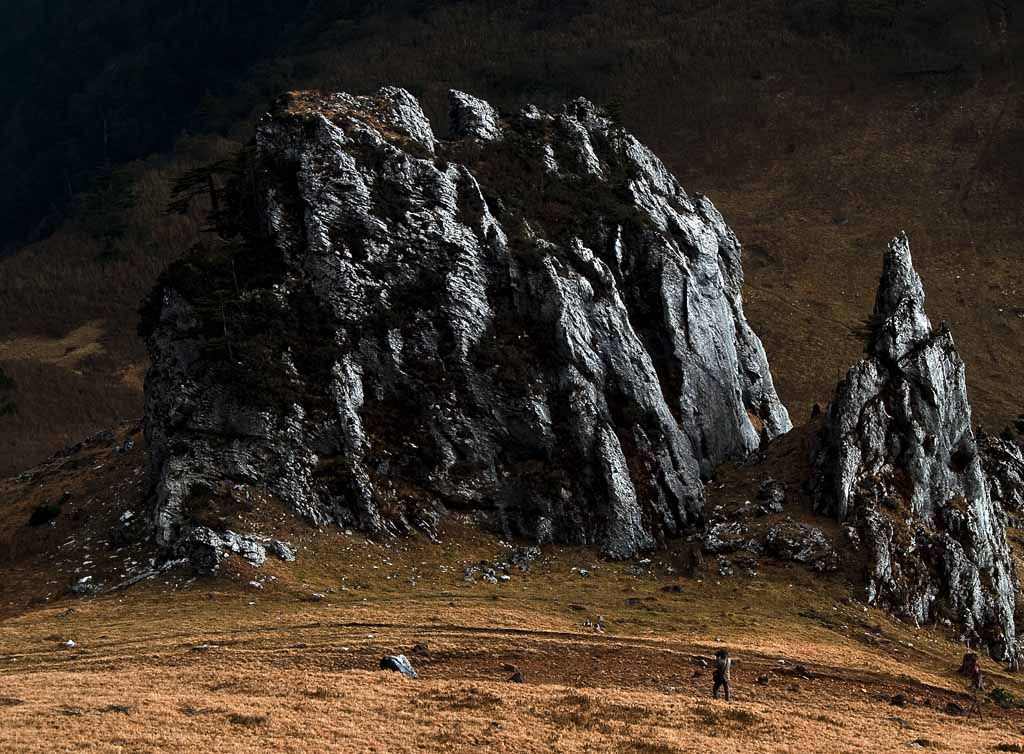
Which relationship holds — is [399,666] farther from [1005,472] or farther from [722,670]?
[1005,472]

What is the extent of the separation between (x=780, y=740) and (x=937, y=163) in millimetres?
129962

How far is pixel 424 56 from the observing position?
192 metres

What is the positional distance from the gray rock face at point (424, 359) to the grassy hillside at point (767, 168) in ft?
101

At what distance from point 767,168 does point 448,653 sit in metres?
120

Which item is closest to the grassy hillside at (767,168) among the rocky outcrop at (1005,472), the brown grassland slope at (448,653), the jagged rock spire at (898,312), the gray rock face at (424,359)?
the rocky outcrop at (1005,472)

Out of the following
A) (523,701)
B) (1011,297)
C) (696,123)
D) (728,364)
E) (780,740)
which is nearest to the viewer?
(780,740)

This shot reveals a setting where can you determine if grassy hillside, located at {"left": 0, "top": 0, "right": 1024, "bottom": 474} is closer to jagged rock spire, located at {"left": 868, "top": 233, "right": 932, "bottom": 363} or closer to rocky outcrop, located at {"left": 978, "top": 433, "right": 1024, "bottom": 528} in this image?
rocky outcrop, located at {"left": 978, "top": 433, "right": 1024, "bottom": 528}

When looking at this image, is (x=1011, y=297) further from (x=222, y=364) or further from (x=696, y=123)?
(x=222, y=364)

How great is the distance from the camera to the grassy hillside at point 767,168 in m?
109

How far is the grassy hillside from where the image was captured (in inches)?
4299

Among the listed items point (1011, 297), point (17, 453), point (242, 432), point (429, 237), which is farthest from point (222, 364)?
point (1011, 297)

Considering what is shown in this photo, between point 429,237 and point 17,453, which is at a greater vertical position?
point 429,237

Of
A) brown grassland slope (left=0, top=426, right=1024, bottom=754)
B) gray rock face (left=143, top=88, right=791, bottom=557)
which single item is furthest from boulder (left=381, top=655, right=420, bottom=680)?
gray rock face (left=143, top=88, right=791, bottom=557)

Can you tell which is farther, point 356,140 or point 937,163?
point 937,163
